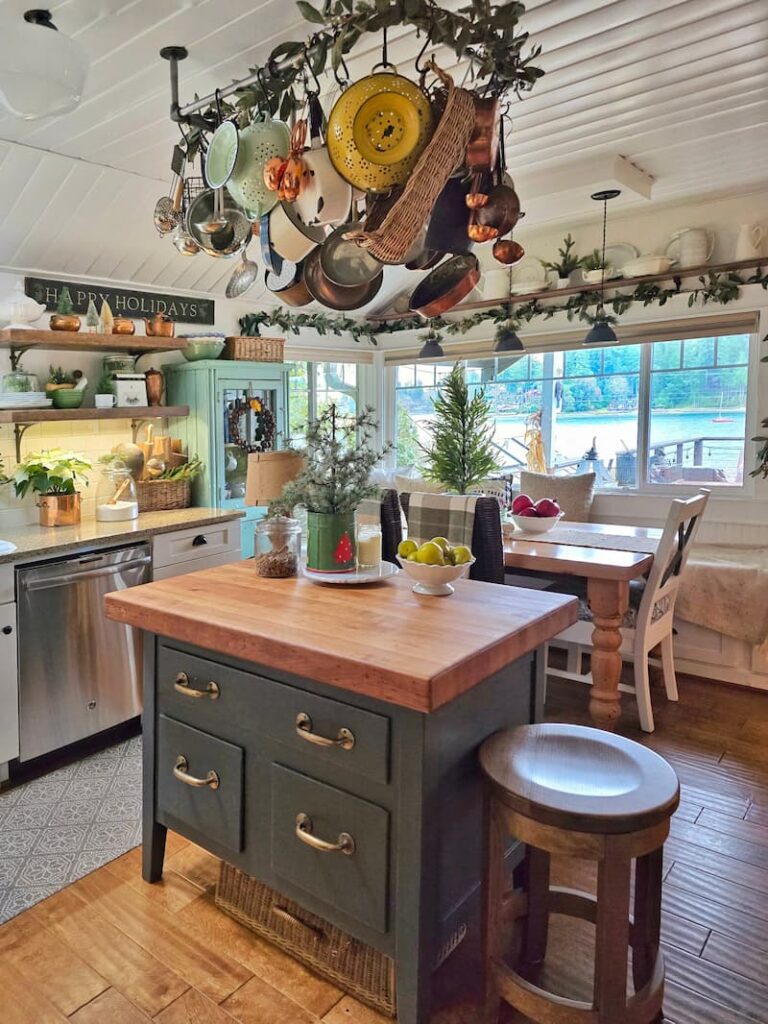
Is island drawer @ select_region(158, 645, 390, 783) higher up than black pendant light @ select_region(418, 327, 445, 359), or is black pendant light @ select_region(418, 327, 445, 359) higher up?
black pendant light @ select_region(418, 327, 445, 359)

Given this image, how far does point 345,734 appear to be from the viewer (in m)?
1.59

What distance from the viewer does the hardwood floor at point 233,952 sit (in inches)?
67.5

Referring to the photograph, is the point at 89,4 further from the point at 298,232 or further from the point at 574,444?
the point at 574,444

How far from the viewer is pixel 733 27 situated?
2.38 metres

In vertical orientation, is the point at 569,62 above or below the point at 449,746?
above

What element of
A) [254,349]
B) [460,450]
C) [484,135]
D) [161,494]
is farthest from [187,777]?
[254,349]

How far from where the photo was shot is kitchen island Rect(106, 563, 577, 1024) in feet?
4.99

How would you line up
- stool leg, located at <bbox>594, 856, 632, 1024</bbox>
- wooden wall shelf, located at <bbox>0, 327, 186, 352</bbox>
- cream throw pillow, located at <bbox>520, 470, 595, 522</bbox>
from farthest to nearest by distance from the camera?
cream throw pillow, located at <bbox>520, 470, 595, 522</bbox> → wooden wall shelf, located at <bbox>0, 327, 186, 352</bbox> → stool leg, located at <bbox>594, 856, 632, 1024</bbox>

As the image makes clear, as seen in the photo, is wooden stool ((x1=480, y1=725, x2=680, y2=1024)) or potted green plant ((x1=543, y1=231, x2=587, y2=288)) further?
potted green plant ((x1=543, y1=231, x2=587, y2=288))

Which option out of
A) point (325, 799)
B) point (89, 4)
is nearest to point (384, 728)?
point (325, 799)

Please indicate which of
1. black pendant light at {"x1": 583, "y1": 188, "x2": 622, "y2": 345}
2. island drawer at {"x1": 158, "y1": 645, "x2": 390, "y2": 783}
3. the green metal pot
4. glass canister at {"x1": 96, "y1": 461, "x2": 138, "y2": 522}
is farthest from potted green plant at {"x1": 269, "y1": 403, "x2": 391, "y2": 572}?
black pendant light at {"x1": 583, "y1": 188, "x2": 622, "y2": 345}

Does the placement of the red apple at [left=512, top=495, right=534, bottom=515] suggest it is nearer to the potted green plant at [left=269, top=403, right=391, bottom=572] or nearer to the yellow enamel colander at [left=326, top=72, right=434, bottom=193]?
the potted green plant at [left=269, top=403, right=391, bottom=572]

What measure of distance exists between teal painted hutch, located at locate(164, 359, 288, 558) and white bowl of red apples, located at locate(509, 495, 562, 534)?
4.65ft

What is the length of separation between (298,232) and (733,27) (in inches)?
66.5
